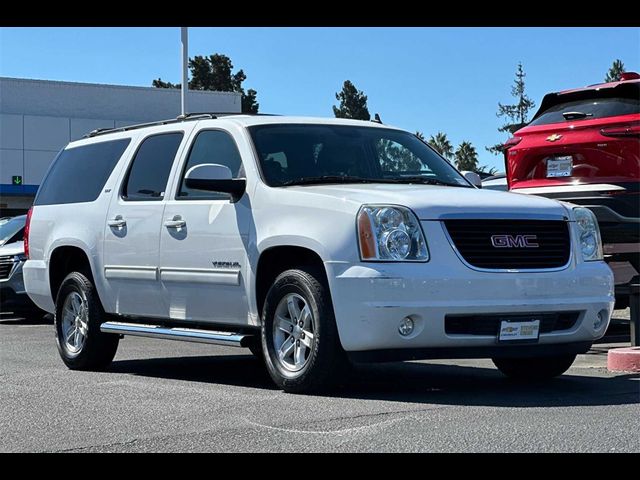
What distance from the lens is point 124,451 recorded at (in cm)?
571

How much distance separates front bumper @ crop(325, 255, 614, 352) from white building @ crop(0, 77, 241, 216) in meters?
42.1

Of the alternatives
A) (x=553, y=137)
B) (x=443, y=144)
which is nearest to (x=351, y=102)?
(x=443, y=144)

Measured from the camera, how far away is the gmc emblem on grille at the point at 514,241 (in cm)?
745

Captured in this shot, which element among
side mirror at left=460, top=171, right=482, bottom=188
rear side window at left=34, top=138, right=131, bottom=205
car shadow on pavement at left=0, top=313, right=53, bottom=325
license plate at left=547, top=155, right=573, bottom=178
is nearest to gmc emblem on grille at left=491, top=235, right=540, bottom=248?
side mirror at left=460, top=171, right=482, bottom=188

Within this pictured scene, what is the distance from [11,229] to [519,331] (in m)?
12.1

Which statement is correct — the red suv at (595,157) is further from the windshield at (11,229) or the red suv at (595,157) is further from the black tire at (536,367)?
the windshield at (11,229)

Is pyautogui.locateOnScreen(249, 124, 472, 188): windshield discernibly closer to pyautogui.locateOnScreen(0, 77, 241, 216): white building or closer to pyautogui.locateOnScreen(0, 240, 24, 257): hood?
pyautogui.locateOnScreen(0, 240, 24, 257): hood

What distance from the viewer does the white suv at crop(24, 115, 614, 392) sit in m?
7.21

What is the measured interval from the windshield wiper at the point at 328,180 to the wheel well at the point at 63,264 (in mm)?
2655

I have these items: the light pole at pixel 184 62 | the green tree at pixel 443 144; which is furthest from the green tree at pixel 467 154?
the light pole at pixel 184 62
